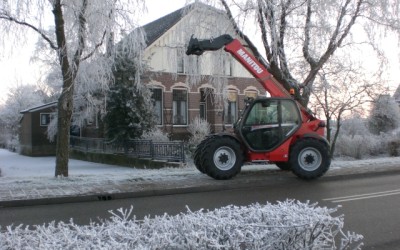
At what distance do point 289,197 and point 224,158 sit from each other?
2787mm

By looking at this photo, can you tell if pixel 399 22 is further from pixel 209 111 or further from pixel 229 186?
pixel 209 111

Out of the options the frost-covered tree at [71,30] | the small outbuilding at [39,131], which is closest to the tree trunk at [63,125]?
the frost-covered tree at [71,30]

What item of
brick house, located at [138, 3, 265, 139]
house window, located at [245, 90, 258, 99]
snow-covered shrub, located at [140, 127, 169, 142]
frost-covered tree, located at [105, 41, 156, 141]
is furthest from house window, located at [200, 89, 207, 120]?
frost-covered tree, located at [105, 41, 156, 141]

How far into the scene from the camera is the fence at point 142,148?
66.8 feet

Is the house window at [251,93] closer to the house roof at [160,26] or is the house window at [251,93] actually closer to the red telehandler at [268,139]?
the house roof at [160,26]

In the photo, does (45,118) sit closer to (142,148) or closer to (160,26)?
(160,26)

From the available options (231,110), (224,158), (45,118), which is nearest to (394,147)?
(231,110)

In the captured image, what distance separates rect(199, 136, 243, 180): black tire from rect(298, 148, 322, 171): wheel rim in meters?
1.71

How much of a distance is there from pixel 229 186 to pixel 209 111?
20582 millimetres

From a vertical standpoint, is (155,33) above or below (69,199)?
above

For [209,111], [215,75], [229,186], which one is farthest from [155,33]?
[229,186]

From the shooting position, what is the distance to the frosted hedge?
3203 millimetres

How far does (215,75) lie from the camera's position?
1694 centimetres

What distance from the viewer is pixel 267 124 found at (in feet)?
41.6
